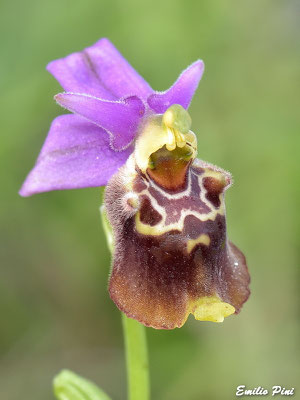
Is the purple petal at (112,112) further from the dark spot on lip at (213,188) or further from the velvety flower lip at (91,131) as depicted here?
the dark spot on lip at (213,188)

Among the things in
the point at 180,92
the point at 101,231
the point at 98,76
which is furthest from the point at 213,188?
the point at 101,231

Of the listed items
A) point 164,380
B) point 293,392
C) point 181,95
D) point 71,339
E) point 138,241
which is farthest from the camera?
point 71,339

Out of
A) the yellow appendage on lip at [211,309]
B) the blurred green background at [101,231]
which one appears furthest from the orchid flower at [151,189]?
the blurred green background at [101,231]

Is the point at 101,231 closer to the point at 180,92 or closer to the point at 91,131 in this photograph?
the point at 91,131

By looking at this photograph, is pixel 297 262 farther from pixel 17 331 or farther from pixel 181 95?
pixel 181 95

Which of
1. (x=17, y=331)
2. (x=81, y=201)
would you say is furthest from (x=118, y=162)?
(x=17, y=331)

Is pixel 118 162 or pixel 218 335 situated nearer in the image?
pixel 118 162

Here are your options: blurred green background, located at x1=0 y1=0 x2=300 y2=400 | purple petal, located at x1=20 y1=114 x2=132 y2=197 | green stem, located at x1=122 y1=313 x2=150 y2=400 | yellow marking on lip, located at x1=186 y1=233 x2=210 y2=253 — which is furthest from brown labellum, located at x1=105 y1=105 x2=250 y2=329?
blurred green background, located at x1=0 y1=0 x2=300 y2=400

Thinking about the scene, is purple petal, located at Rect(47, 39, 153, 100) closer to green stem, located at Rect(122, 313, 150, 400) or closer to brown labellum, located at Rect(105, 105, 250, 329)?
brown labellum, located at Rect(105, 105, 250, 329)
